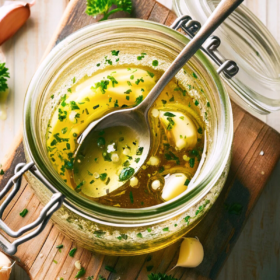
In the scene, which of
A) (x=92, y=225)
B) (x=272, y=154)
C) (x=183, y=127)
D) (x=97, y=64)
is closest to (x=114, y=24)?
(x=97, y=64)

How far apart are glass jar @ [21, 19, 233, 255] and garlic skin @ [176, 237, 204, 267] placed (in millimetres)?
140

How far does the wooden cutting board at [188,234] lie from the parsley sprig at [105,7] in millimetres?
22

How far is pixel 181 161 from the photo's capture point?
79cm

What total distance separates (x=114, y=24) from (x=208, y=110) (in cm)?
24

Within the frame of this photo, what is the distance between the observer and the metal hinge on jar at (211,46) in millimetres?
823

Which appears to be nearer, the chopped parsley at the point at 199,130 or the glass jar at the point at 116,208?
the glass jar at the point at 116,208

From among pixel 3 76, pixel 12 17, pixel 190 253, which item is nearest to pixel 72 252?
pixel 190 253

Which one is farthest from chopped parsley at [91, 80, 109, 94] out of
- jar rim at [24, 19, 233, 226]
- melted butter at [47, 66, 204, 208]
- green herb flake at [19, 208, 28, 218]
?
green herb flake at [19, 208, 28, 218]

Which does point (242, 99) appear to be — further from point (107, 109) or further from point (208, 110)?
point (107, 109)

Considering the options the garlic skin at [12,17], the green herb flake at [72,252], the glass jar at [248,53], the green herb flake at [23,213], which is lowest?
the green herb flake at [72,252]

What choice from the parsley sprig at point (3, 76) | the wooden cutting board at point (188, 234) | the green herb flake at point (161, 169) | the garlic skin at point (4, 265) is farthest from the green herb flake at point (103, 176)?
the parsley sprig at point (3, 76)

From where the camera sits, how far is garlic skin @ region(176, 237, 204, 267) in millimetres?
886

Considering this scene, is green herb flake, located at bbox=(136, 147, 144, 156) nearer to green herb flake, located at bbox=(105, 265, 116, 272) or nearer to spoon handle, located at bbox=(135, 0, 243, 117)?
spoon handle, located at bbox=(135, 0, 243, 117)

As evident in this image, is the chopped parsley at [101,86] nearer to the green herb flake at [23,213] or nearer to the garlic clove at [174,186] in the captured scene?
the garlic clove at [174,186]
